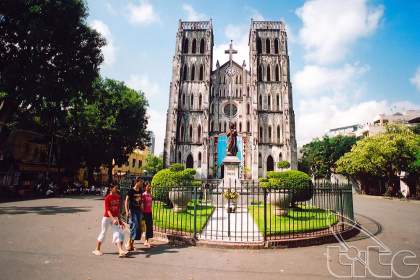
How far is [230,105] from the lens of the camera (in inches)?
1468

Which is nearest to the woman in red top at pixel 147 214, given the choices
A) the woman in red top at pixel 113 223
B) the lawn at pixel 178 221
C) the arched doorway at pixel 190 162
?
the lawn at pixel 178 221

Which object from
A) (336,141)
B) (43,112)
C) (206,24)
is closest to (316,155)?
(336,141)

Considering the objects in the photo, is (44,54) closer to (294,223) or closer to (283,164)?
(294,223)

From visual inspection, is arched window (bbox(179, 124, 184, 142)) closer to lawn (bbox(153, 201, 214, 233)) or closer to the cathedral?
the cathedral

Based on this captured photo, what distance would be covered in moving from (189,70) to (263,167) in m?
17.7

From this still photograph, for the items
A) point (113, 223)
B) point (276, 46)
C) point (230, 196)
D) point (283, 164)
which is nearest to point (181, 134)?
point (283, 164)

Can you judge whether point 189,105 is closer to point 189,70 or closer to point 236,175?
point 189,70

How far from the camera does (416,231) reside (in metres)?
9.04

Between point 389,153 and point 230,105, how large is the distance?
20.0m

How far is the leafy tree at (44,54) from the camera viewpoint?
51.5ft

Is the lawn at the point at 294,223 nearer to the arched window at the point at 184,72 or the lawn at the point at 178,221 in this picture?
the lawn at the point at 178,221

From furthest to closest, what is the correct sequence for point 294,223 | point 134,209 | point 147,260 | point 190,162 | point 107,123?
1. point 190,162
2. point 107,123
3. point 294,223
4. point 134,209
5. point 147,260

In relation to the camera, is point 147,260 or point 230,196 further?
point 230,196

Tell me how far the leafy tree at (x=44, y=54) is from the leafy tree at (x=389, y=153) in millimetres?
26238
